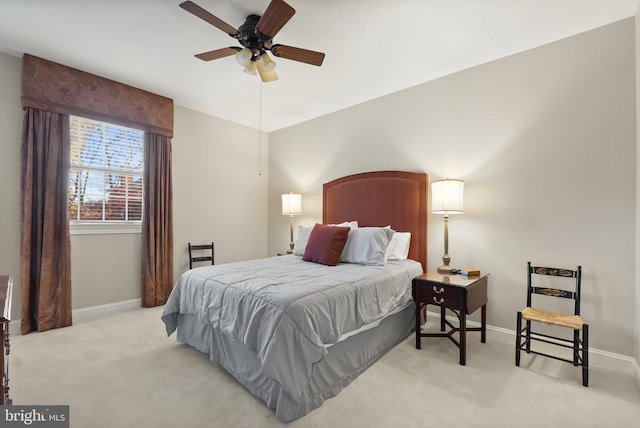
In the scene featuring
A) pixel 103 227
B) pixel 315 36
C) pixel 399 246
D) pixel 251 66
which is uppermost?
pixel 315 36

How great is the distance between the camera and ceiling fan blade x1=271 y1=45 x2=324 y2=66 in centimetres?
228

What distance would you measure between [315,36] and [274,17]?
0.64m

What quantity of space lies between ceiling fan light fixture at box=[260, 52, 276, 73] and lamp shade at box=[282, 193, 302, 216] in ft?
7.19

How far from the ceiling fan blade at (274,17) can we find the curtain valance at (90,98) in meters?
2.35

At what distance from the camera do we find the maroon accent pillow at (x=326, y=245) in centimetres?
288

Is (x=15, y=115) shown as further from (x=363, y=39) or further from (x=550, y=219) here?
(x=550, y=219)

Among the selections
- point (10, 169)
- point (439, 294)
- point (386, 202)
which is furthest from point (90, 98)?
point (439, 294)

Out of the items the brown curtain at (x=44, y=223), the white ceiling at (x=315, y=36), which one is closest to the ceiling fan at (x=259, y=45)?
the white ceiling at (x=315, y=36)

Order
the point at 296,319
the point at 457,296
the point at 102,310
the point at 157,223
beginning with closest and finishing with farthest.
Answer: the point at 296,319 → the point at 457,296 → the point at 102,310 → the point at 157,223

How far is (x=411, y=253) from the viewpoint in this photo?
10.9 ft

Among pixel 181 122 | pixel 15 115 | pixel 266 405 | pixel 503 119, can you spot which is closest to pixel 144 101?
pixel 181 122

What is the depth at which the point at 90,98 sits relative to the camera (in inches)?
127

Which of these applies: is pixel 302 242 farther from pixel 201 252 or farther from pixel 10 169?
pixel 10 169

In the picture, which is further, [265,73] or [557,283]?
[265,73]
